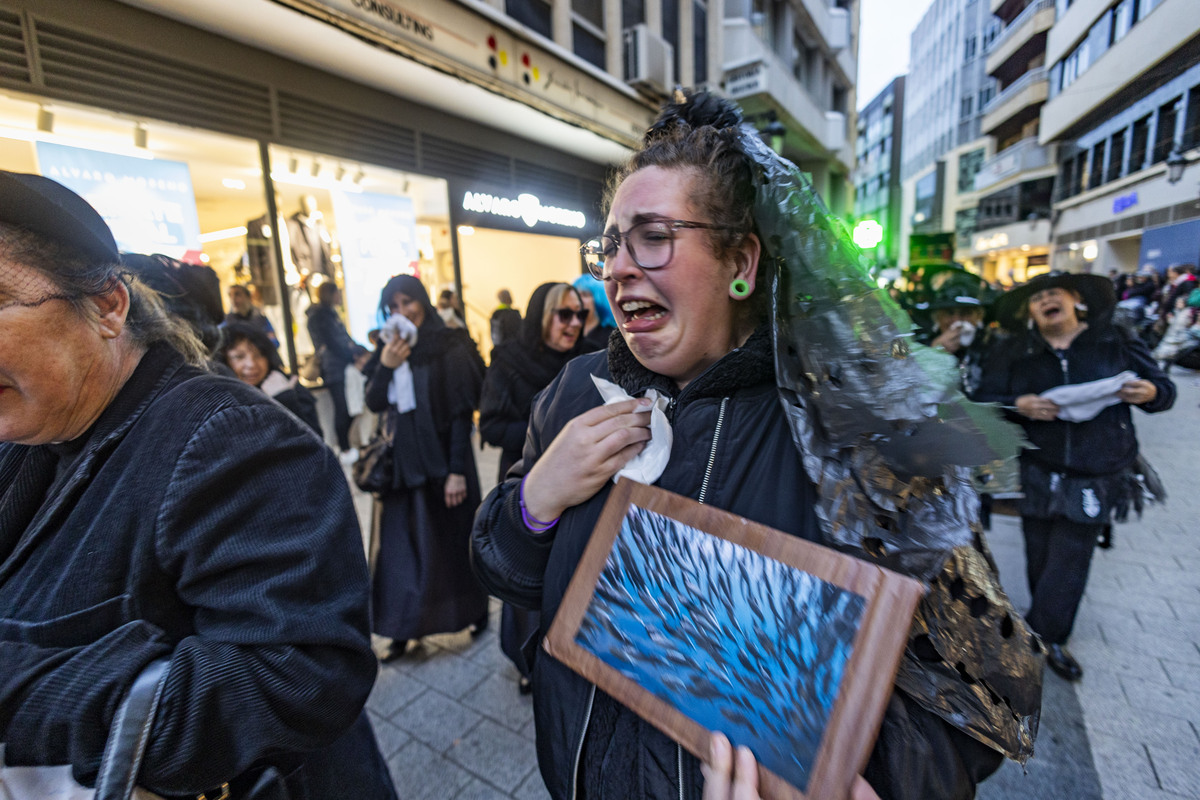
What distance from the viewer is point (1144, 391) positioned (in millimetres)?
2637

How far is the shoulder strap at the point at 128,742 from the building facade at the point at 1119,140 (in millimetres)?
10407

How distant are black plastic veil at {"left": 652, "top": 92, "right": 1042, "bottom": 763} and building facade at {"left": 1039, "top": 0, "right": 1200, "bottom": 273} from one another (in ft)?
30.4

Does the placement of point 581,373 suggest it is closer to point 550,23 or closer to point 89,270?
point 89,270

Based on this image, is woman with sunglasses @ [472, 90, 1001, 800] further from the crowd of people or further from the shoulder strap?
the shoulder strap

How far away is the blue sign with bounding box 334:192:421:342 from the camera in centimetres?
686

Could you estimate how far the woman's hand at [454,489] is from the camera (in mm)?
3230

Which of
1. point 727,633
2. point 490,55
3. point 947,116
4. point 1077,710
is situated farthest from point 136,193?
point 947,116

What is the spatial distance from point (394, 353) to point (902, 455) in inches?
114

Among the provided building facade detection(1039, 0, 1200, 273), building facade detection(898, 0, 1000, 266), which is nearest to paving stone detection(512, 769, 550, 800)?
building facade detection(1039, 0, 1200, 273)

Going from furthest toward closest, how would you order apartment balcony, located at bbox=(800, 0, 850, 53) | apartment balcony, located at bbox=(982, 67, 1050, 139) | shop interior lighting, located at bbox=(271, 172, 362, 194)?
apartment balcony, located at bbox=(982, 67, 1050, 139) → apartment balcony, located at bbox=(800, 0, 850, 53) → shop interior lighting, located at bbox=(271, 172, 362, 194)

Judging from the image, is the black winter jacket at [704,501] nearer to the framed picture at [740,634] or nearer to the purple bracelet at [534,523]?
the purple bracelet at [534,523]

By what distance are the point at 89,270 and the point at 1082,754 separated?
3.79 meters

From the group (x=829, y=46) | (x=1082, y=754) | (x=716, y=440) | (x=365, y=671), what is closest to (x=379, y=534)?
(x=365, y=671)

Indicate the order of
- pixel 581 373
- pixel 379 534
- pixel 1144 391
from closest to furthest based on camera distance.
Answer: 1. pixel 581 373
2. pixel 1144 391
3. pixel 379 534
